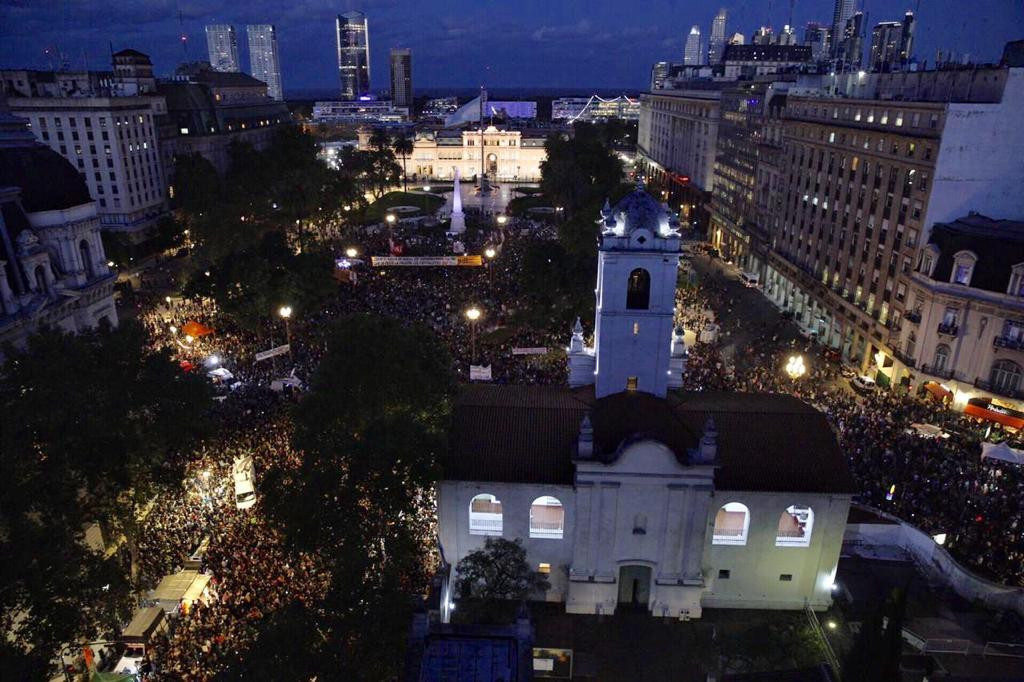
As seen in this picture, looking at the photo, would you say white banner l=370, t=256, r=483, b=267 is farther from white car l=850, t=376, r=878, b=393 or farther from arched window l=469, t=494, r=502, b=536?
arched window l=469, t=494, r=502, b=536

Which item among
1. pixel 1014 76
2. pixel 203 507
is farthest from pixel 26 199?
pixel 1014 76

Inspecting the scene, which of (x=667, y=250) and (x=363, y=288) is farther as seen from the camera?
(x=363, y=288)

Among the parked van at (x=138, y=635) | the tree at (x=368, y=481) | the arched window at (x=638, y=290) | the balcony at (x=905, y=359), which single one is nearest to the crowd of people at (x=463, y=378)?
the parked van at (x=138, y=635)

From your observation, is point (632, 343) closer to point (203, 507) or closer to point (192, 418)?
point (192, 418)

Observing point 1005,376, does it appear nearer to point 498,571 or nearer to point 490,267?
point 498,571

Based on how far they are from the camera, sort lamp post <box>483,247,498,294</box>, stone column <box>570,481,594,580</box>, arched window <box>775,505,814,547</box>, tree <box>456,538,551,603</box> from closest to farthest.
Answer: tree <box>456,538,551,603</box>, stone column <box>570,481,594,580</box>, arched window <box>775,505,814,547</box>, lamp post <box>483,247,498,294</box>

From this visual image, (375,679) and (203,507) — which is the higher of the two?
(375,679)

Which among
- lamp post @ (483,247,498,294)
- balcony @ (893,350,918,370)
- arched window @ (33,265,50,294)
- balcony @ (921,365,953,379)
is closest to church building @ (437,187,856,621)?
balcony @ (921,365,953,379)
